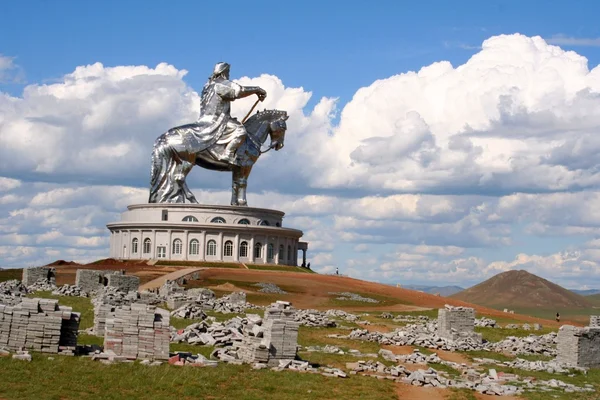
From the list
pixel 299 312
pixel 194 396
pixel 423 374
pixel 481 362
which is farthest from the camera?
pixel 299 312

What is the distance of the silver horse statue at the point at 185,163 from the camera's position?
99062 millimetres

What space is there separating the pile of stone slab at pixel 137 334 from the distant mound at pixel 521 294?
93852 millimetres

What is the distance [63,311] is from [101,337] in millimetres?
6168

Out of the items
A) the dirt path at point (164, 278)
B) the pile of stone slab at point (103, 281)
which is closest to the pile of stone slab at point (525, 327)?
the pile of stone slab at point (103, 281)

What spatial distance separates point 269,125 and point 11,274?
3992 centimetres

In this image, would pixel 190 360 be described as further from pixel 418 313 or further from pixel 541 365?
pixel 418 313

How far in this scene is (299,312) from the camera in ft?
164

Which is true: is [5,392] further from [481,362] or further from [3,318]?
[481,362]

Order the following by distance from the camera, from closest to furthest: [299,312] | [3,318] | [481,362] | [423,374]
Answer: [3,318] → [423,374] → [481,362] → [299,312]

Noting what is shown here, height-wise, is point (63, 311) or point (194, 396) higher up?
point (63, 311)

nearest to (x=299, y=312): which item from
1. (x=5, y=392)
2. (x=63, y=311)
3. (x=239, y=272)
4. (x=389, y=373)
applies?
(x=389, y=373)

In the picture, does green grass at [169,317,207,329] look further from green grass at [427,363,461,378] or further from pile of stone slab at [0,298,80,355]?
pile of stone slab at [0,298,80,355]

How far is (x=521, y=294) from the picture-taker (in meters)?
127

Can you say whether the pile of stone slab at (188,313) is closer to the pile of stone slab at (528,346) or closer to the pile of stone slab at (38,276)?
the pile of stone slab at (528,346)
